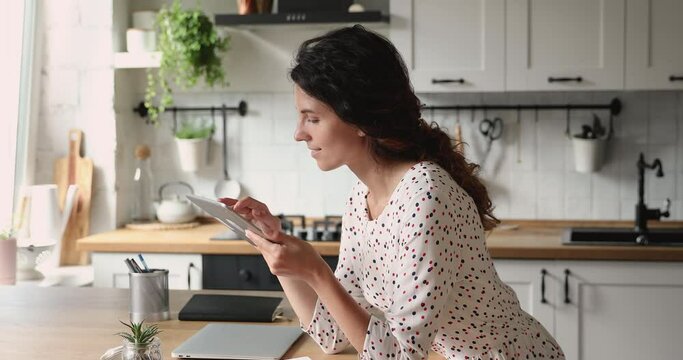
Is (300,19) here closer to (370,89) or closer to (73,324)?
(73,324)

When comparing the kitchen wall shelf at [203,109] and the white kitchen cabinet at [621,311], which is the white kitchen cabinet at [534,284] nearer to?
the white kitchen cabinet at [621,311]

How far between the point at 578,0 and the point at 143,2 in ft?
7.02

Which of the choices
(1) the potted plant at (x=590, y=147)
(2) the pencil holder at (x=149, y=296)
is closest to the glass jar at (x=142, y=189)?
(1) the potted plant at (x=590, y=147)

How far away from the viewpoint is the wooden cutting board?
14.5 feet

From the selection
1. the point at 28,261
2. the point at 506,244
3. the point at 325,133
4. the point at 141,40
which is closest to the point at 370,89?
the point at 325,133

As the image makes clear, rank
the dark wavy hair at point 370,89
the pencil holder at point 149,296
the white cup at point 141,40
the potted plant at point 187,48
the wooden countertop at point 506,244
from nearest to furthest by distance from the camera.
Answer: the dark wavy hair at point 370,89 → the pencil holder at point 149,296 → the wooden countertop at point 506,244 → the potted plant at point 187,48 → the white cup at point 141,40

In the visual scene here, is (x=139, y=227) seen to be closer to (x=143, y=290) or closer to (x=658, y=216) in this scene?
(x=143, y=290)

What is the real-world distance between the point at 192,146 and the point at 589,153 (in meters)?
1.91

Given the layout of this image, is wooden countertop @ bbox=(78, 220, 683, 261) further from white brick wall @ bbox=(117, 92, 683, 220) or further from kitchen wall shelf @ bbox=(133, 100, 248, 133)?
kitchen wall shelf @ bbox=(133, 100, 248, 133)

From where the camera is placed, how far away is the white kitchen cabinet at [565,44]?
4016 millimetres

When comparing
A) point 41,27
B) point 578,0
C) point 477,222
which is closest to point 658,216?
point 578,0

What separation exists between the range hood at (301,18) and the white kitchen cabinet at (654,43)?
3.53ft

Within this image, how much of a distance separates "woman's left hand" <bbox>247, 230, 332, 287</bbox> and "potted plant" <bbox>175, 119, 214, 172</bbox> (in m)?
2.64

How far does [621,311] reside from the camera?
375 cm
